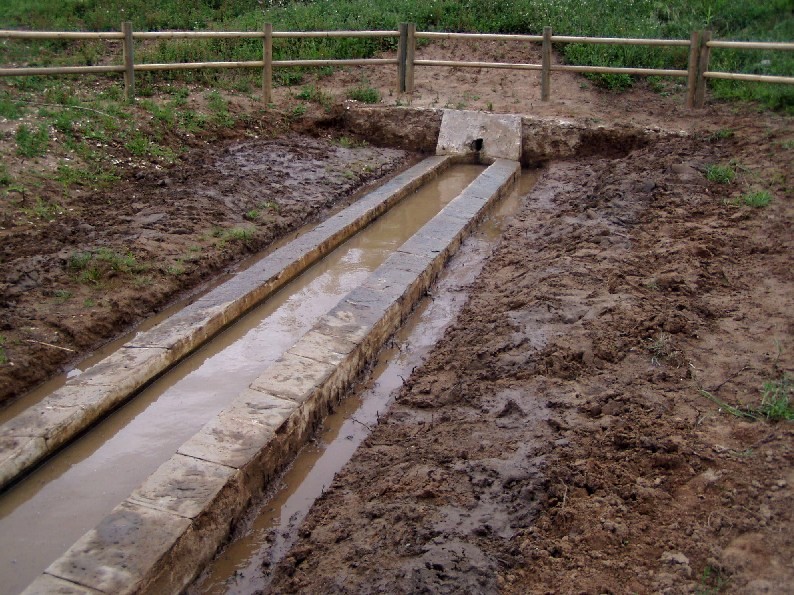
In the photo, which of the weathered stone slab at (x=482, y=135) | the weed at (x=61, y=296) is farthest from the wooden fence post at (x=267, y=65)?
the weed at (x=61, y=296)

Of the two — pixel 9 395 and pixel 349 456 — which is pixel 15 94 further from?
pixel 349 456

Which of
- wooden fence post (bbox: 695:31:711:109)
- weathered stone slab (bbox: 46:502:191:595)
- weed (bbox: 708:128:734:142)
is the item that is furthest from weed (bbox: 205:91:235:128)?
weathered stone slab (bbox: 46:502:191:595)

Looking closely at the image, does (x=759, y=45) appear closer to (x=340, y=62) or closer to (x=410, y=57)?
(x=410, y=57)

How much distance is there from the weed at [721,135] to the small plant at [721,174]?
165cm

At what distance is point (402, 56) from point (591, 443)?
34.5 feet

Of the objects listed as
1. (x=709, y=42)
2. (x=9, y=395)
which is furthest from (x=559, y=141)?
(x=9, y=395)

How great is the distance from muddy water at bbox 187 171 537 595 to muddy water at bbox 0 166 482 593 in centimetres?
78

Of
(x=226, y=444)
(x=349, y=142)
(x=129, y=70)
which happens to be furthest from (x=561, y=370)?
(x=129, y=70)

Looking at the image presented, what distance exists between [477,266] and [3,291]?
428cm

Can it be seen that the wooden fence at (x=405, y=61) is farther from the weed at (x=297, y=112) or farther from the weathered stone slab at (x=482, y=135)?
the weathered stone slab at (x=482, y=135)

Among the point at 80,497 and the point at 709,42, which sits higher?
the point at 709,42

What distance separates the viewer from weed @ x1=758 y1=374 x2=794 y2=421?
167 inches

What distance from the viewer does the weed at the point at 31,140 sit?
28.7ft

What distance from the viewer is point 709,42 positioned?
11.9 metres
